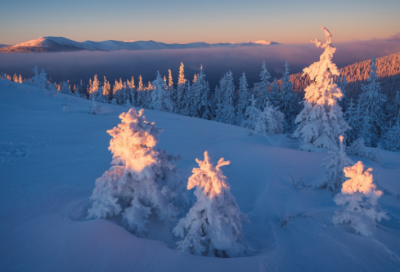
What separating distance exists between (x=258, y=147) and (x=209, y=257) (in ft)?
33.0

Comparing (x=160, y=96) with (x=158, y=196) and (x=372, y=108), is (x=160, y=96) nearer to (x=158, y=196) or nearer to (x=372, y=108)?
(x=372, y=108)

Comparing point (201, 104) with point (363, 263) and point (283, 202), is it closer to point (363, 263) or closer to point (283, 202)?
point (283, 202)

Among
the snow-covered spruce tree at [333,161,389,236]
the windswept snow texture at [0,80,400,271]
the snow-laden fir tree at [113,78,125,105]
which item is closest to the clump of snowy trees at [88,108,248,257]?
the windswept snow texture at [0,80,400,271]

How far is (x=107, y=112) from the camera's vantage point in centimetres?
1919

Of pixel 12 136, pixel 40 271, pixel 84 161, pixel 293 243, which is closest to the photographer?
pixel 40 271

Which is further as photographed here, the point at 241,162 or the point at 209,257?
the point at 241,162

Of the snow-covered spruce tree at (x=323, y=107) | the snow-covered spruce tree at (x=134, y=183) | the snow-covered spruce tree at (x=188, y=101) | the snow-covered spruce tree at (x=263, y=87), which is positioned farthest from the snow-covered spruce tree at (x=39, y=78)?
the snow-covered spruce tree at (x=134, y=183)

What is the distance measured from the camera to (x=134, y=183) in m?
5.25

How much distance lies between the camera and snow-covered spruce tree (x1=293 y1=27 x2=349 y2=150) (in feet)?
45.1

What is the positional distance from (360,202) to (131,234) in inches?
191

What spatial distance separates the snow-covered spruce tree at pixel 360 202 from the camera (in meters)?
4.82

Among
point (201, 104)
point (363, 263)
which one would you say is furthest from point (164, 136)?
point (201, 104)

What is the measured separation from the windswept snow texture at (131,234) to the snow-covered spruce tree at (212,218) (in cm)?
28

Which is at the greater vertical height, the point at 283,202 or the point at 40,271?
the point at 40,271
